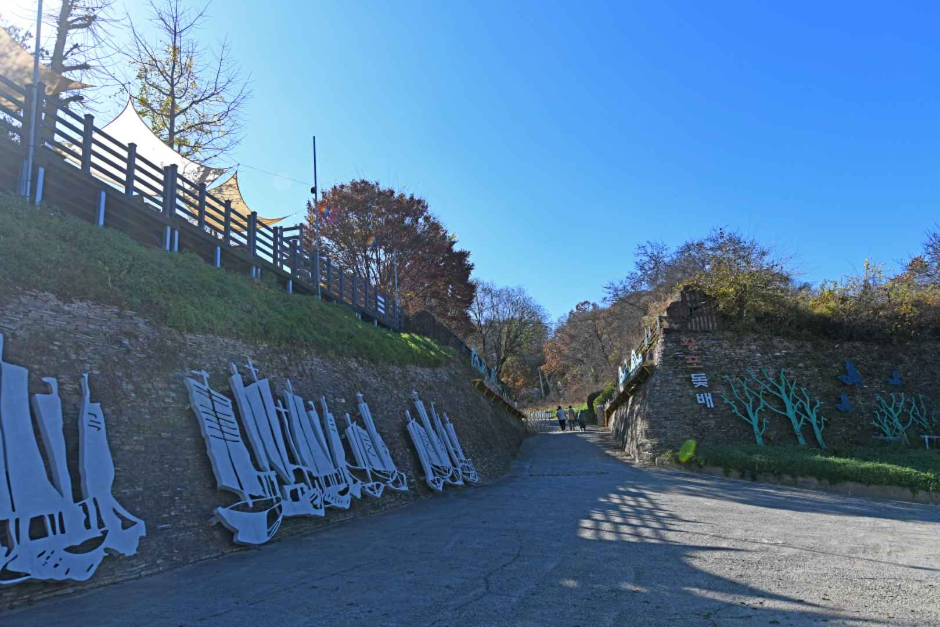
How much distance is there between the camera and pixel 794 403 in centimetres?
1623

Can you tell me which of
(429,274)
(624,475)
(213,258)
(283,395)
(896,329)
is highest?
(429,274)

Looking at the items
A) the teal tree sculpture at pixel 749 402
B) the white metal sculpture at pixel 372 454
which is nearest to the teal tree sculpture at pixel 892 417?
the teal tree sculpture at pixel 749 402

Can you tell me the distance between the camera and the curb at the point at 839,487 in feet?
39.0

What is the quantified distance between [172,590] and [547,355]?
46.9 m

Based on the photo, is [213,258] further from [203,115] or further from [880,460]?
[880,460]

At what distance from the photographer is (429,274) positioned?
2927 cm

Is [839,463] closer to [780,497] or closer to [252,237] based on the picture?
[780,497]

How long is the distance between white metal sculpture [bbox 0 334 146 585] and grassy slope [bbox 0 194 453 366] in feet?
4.58

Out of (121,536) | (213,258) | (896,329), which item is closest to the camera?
(121,536)

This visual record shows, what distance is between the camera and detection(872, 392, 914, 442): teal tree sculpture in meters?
16.1

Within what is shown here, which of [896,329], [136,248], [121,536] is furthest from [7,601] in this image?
[896,329]

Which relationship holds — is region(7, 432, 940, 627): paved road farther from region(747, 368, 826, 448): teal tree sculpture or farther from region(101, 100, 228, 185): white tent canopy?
region(101, 100, 228, 185): white tent canopy

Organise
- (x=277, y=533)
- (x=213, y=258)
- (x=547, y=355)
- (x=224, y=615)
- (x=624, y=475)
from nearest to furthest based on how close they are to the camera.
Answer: (x=224, y=615) < (x=277, y=533) < (x=213, y=258) < (x=624, y=475) < (x=547, y=355)

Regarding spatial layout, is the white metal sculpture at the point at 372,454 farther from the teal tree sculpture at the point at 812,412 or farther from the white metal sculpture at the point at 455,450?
the teal tree sculpture at the point at 812,412
